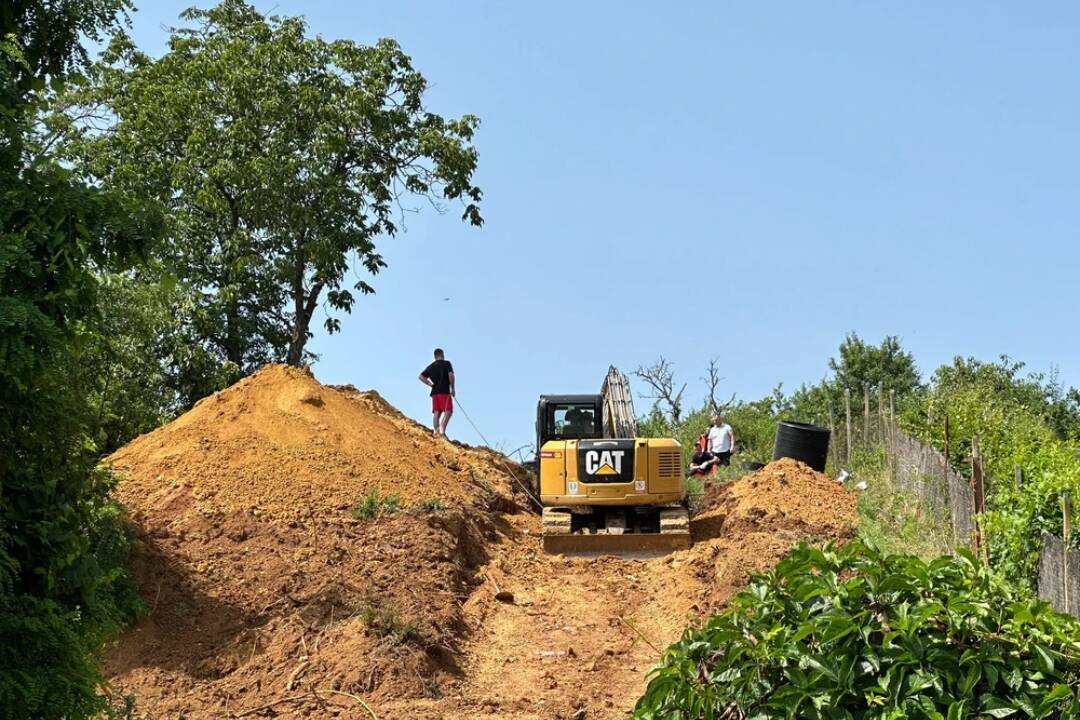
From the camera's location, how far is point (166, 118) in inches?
1040

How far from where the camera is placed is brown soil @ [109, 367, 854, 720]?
1398 cm

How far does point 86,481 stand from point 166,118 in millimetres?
18687

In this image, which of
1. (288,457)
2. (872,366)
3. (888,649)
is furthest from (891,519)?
(872,366)

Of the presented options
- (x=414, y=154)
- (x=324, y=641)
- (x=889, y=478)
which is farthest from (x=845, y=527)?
(x=414, y=154)

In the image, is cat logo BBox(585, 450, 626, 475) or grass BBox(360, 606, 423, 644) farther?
cat logo BBox(585, 450, 626, 475)

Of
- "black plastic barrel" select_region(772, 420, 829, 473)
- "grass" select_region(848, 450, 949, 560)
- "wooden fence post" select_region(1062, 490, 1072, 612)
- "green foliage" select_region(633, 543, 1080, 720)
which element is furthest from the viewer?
"black plastic barrel" select_region(772, 420, 829, 473)

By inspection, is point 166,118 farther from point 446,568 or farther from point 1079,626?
point 1079,626

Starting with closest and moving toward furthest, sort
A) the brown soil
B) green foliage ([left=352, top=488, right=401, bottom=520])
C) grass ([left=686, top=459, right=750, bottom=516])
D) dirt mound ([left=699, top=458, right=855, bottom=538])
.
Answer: the brown soil, green foliage ([left=352, top=488, right=401, bottom=520]), dirt mound ([left=699, top=458, right=855, bottom=538]), grass ([left=686, top=459, right=750, bottom=516])

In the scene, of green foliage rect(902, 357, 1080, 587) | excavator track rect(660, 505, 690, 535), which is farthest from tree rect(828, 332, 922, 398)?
excavator track rect(660, 505, 690, 535)

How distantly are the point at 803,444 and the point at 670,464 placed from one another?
5.84 m

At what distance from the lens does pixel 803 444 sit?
25000 millimetres

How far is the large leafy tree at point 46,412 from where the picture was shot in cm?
773

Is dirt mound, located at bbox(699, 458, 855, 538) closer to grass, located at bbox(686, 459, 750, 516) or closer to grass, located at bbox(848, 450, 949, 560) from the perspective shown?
grass, located at bbox(686, 459, 750, 516)

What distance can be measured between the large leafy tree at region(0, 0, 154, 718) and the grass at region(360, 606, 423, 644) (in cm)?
566
